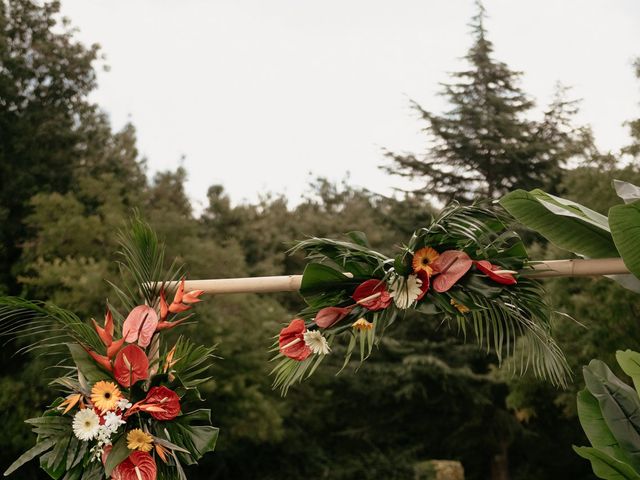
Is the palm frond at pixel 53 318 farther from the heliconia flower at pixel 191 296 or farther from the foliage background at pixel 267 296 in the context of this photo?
the foliage background at pixel 267 296

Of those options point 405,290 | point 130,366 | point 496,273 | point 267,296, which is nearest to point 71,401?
point 130,366

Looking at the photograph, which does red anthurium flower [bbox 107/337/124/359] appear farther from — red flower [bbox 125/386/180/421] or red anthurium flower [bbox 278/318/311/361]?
red anthurium flower [bbox 278/318/311/361]

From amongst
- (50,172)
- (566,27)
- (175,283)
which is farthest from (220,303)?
(175,283)

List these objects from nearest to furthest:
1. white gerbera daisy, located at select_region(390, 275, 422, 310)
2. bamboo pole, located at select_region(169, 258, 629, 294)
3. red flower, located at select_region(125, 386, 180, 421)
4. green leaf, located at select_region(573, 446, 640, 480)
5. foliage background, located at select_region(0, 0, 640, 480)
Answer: green leaf, located at select_region(573, 446, 640, 480) → bamboo pole, located at select_region(169, 258, 629, 294) → white gerbera daisy, located at select_region(390, 275, 422, 310) → red flower, located at select_region(125, 386, 180, 421) → foliage background, located at select_region(0, 0, 640, 480)

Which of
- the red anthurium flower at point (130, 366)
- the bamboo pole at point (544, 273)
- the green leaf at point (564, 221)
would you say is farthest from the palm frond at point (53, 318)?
the green leaf at point (564, 221)

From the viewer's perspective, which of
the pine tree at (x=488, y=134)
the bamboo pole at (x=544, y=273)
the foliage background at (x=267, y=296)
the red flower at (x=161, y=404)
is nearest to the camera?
the bamboo pole at (x=544, y=273)

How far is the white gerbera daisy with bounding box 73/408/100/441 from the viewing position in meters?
2.45

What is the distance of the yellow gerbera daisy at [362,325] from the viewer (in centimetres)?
247

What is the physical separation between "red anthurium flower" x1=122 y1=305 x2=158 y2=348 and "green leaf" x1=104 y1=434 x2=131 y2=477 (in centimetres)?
33

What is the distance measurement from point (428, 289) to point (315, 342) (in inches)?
16.4

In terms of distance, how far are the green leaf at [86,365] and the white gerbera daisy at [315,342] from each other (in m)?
0.73

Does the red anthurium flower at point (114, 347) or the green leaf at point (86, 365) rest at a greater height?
the red anthurium flower at point (114, 347)

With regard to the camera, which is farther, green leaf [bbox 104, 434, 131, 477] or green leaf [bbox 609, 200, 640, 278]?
green leaf [bbox 104, 434, 131, 477]

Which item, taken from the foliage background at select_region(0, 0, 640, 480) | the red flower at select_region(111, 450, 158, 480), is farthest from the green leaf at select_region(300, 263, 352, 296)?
the foliage background at select_region(0, 0, 640, 480)
